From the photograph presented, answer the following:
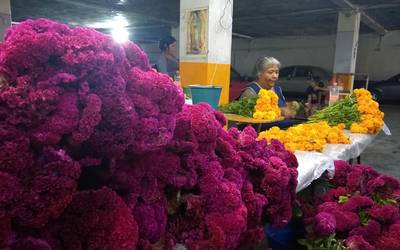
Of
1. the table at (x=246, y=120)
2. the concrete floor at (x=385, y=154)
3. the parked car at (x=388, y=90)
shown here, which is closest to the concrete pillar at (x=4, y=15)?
the table at (x=246, y=120)

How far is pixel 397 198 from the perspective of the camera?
1642 millimetres

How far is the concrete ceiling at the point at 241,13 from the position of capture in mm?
8422

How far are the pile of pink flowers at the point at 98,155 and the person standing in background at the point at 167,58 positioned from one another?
3.29 metres

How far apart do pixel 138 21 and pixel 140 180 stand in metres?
12.0

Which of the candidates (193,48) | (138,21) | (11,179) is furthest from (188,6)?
(138,21)

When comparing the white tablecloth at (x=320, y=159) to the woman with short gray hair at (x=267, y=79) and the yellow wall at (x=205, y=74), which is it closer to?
the woman with short gray hair at (x=267, y=79)

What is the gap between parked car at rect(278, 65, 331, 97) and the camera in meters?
13.0

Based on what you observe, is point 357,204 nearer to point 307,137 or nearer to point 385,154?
point 307,137

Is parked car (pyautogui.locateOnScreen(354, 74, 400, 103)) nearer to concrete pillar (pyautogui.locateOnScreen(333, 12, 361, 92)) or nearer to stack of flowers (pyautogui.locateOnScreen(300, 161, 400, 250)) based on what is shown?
concrete pillar (pyautogui.locateOnScreen(333, 12, 361, 92))

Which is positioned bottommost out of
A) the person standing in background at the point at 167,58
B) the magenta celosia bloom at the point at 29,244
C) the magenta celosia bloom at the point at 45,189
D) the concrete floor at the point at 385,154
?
the concrete floor at the point at 385,154

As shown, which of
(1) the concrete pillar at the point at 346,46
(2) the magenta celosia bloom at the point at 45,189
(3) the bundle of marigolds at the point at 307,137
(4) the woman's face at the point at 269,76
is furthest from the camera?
(1) the concrete pillar at the point at 346,46

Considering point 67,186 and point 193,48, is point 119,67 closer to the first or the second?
point 67,186

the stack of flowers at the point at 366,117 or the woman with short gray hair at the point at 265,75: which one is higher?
the woman with short gray hair at the point at 265,75

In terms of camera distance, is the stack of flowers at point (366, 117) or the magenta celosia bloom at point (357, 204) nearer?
the magenta celosia bloom at point (357, 204)
